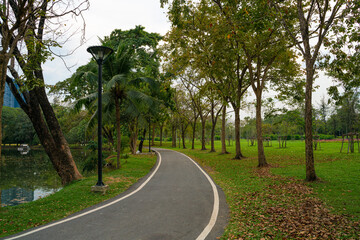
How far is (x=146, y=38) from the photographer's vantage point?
23.1 metres

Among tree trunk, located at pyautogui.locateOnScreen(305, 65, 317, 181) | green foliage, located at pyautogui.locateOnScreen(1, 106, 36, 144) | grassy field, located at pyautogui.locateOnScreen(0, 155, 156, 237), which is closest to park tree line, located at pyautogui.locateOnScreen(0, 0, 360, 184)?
tree trunk, located at pyautogui.locateOnScreen(305, 65, 317, 181)

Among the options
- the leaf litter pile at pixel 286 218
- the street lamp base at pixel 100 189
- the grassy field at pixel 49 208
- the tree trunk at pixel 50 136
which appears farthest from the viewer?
the tree trunk at pixel 50 136

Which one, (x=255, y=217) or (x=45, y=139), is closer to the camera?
(x=255, y=217)

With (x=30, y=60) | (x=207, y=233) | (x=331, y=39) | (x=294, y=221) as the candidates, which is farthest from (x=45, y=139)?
(x=331, y=39)

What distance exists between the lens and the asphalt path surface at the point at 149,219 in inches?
192

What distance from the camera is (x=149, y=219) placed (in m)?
5.79

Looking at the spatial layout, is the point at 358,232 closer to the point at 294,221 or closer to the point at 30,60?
the point at 294,221

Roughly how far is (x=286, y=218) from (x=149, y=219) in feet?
11.3

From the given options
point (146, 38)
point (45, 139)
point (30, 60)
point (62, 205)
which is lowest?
point (62, 205)

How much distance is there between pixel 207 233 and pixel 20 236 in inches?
158

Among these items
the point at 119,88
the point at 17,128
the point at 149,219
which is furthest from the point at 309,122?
the point at 17,128

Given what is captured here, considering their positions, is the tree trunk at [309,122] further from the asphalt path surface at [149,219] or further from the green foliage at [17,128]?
the green foliage at [17,128]

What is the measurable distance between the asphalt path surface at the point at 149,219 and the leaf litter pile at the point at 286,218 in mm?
490

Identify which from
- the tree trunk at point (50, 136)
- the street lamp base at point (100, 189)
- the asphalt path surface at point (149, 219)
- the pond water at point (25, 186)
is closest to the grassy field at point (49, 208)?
the street lamp base at point (100, 189)
